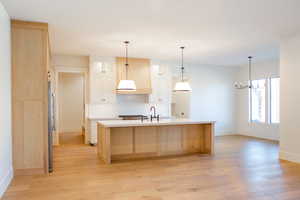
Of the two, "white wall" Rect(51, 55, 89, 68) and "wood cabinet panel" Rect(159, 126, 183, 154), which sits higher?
"white wall" Rect(51, 55, 89, 68)

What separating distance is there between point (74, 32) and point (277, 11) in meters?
3.46

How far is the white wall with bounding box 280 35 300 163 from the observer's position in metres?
4.67

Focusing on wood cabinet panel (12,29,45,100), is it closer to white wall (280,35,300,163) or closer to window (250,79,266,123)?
white wall (280,35,300,163)

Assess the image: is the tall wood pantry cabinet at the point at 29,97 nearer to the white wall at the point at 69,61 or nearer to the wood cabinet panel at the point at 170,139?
the wood cabinet panel at the point at 170,139

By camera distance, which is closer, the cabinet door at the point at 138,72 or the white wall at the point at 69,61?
the white wall at the point at 69,61

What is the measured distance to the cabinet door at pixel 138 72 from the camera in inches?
275

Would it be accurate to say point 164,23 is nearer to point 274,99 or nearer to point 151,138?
point 151,138

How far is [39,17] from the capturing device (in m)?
3.75

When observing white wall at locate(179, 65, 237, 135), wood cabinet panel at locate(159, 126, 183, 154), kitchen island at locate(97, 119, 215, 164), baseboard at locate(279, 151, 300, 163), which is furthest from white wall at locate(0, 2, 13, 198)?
white wall at locate(179, 65, 237, 135)

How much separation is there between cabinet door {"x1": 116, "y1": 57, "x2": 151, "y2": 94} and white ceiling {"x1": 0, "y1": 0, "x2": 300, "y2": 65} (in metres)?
0.85

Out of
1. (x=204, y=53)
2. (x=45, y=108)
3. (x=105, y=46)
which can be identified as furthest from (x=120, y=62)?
(x=45, y=108)

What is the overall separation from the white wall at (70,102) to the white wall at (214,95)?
4746 mm

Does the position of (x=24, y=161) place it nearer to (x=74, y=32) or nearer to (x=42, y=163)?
(x=42, y=163)

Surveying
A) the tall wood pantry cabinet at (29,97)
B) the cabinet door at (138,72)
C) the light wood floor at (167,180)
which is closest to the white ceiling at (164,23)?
the tall wood pantry cabinet at (29,97)
